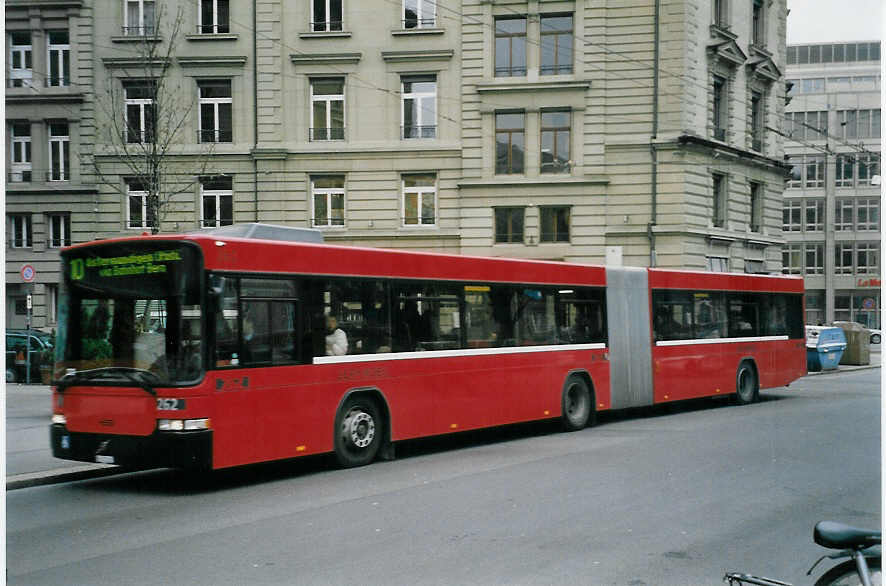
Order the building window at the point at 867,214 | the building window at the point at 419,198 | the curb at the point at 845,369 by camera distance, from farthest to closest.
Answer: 1. the curb at the point at 845,369
2. the building window at the point at 419,198
3. the building window at the point at 867,214

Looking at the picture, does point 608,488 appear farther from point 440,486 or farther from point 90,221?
point 90,221

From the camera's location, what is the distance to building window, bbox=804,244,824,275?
38.1ft

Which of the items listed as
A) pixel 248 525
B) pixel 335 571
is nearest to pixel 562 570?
pixel 335 571

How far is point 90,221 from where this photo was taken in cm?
1988

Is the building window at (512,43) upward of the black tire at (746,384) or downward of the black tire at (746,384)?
upward

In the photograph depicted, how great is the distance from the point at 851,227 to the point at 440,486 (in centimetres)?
505

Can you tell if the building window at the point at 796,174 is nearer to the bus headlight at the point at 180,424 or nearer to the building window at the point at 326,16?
the bus headlight at the point at 180,424

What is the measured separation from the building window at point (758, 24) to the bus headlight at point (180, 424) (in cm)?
1435

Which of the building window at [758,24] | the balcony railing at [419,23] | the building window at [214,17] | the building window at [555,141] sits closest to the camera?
the building window at [758,24]

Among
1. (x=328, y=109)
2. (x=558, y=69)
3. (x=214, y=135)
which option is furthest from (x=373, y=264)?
(x=558, y=69)

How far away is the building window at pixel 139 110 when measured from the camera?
20.7 metres

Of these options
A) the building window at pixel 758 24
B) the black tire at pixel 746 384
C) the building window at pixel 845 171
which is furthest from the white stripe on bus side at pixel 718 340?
the building window at pixel 845 171

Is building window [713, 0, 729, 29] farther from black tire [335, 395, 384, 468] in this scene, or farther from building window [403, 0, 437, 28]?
black tire [335, 395, 384, 468]

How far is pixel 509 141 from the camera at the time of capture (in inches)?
1025
